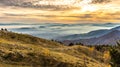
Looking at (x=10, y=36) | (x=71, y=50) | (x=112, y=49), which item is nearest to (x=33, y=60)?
(x=112, y=49)

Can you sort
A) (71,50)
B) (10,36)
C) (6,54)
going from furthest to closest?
(10,36) < (71,50) < (6,54)

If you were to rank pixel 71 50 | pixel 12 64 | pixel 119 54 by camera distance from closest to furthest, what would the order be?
pixel 119 54
pixel 12 64
pixel 71 50

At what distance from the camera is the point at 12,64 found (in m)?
96.6

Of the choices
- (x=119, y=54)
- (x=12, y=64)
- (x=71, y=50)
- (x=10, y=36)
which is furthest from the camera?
(x=10, y=36)

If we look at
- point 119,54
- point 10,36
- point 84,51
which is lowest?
point 84,51

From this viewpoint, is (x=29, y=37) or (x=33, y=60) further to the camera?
(x=29, y=37)

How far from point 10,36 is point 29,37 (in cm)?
1554

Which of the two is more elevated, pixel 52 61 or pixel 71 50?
pixel 52 61

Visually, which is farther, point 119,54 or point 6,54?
point 6,54

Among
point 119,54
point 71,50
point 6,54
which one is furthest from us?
point 71,50

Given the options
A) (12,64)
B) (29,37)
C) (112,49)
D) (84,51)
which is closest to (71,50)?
(84,51)

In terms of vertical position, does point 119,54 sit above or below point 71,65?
above

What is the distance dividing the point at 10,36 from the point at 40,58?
69088mm

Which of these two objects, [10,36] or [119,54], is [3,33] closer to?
[10,36]
